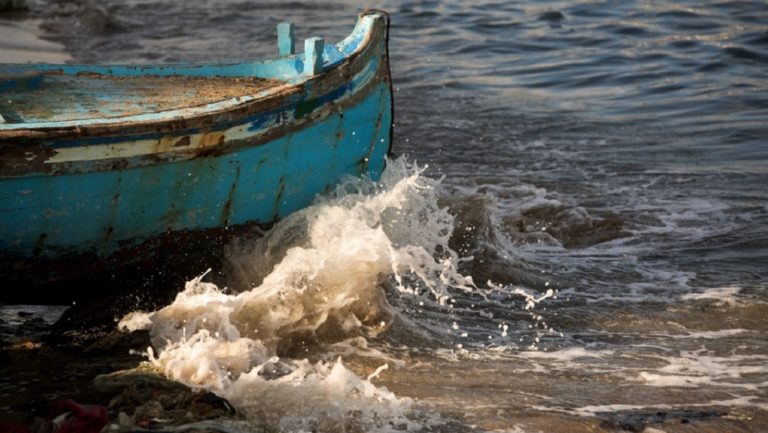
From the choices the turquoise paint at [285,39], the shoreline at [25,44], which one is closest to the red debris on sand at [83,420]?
the turquoise paint at [285,39]

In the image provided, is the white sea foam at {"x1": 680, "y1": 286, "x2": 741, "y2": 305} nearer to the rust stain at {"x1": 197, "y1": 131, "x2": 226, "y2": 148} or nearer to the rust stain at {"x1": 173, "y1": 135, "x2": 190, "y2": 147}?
the rust stain at {"x1": 197, "y1": 131, "x2": 226, "y2": 148}

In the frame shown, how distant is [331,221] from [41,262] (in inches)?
70.1

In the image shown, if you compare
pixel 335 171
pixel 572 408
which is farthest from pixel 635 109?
pixel 572 408

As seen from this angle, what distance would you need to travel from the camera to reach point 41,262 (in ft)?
18.5

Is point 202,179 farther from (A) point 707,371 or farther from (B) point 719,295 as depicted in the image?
(B) point 719,295

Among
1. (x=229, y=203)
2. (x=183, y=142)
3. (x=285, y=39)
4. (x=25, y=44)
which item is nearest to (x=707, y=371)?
(x=229, y=203)

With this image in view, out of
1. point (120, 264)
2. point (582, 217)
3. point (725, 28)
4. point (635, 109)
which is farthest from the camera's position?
point (725, 28)

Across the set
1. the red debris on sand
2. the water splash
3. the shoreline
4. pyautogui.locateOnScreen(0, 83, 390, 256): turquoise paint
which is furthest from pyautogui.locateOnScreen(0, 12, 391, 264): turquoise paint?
the shoreline

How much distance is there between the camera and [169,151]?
5.80 metres

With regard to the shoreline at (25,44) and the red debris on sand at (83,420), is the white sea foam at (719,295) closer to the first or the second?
the red debris on sand at (83,420)

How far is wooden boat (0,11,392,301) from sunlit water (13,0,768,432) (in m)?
0.29

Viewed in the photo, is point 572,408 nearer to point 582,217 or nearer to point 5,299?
point 5,299

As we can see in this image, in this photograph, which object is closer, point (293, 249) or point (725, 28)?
point (293, 249)

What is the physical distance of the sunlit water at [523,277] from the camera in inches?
216
